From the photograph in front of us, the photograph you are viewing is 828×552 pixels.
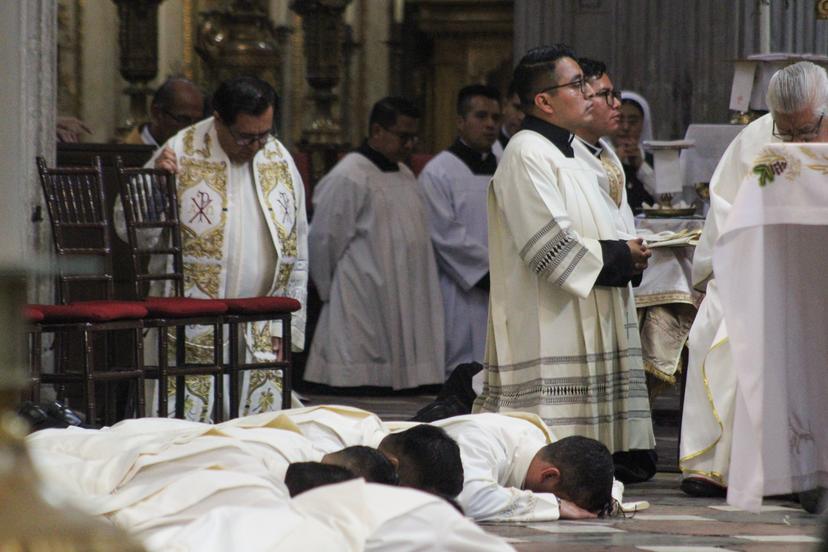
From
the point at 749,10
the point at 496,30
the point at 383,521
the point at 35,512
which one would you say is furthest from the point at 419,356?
the point at 35,512

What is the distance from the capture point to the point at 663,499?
18.0 feet

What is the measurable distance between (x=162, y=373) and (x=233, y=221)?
93 cm

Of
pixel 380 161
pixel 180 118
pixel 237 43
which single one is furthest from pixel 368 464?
pixel 237 43

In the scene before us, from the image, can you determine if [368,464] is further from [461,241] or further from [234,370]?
[461,241]

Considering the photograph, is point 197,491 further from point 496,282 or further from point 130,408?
point 130,408

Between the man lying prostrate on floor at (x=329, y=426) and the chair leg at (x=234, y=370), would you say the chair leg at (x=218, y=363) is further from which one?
the man lying prostrate on floor at (x=329, y=426)

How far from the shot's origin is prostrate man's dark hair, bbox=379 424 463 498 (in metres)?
4.15

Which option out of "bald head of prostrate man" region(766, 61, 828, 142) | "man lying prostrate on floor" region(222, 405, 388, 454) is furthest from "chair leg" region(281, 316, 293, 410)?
"bald head of prostrate man" region(766, 61, 828, 142)

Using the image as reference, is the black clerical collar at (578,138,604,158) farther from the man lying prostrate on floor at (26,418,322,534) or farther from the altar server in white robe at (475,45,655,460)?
the man lying prostrate on floor at (26,418,322,534)

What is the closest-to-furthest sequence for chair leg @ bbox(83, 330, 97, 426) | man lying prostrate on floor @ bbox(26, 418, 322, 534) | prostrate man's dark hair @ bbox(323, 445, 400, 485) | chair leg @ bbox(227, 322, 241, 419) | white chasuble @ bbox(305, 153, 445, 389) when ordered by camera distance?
1. man lying prostrate on floor @ bbox(26, 418, 322, 534)
2. prostrate man's dark hair @ bbox(323, 445, 400, 485)
3. chair leg @ bbox(83, 330, 97, 426)
4. chair leg @ bbox(227, 322, 241, 419)
5. white chasuble @ bbox(305, 153, 445, 389)

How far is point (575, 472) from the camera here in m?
4.66

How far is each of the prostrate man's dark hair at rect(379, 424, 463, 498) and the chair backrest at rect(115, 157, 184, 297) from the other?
262 cm

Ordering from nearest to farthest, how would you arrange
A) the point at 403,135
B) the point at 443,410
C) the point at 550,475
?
the point at 550,475 → the point at 443,410 → the point at 403,135

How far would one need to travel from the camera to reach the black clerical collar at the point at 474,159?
10.0 meters
